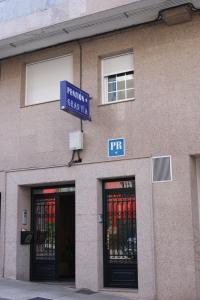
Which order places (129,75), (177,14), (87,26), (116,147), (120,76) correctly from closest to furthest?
(177,14) → (116,147) → (87,26) → (129,75) → (120,76)

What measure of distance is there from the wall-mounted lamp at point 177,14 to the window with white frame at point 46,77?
2.82m

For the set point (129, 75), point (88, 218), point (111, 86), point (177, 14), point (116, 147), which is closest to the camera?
point (177, 14)

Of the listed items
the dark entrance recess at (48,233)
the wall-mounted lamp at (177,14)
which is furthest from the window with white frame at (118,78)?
the dark entrance recess at (48,233)

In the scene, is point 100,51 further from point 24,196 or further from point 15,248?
point 15,248

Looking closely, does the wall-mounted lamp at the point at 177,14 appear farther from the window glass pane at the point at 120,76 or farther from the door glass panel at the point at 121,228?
the door glass panel at the point at 121,228

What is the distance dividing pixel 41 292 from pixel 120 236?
2.20 metres

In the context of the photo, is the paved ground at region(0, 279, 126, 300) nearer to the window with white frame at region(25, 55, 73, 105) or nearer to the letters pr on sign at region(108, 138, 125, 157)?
the letters pr on sign at region(108, 138, 125, 157)

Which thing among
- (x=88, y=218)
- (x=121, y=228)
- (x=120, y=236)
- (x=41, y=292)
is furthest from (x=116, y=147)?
(x=41, y=292)

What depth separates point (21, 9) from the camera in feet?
41.4

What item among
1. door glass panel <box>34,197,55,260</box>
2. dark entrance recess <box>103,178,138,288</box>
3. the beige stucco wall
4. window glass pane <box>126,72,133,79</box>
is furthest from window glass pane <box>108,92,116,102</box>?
door glass panel <box>34,197,55,260</box>

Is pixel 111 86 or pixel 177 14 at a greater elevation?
pixel 177 14

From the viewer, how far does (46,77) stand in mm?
12906

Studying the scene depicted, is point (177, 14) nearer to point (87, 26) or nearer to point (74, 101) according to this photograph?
point (87, 26)

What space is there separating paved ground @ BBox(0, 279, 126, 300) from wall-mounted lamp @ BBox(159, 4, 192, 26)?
6305 mm
